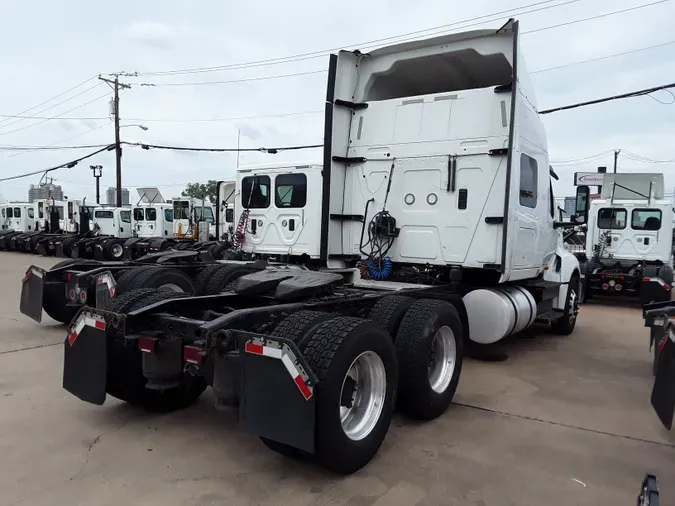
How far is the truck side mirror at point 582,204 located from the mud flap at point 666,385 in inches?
135

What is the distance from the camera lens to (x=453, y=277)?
641 centimetres

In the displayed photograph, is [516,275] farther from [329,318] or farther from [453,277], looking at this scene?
[329,318]

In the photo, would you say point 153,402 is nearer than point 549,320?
Yes

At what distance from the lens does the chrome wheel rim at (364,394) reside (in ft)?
11.8

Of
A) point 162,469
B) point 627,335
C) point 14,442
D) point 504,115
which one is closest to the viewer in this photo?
point 162,469

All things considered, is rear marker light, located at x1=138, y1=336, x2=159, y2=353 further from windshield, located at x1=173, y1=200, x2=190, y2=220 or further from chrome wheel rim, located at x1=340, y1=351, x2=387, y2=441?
windshield, located at x1=173, y1=200, x2=190, y2=220

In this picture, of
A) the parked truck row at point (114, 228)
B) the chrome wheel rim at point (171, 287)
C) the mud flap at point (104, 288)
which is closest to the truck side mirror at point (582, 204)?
the chrome wheel rim at point (171, 287)

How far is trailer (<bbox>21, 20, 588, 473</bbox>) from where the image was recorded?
3.31m

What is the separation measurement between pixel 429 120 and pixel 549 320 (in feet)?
11.7

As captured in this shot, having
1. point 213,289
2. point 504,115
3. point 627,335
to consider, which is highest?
point 504,115

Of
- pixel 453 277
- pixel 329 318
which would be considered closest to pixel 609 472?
pixel 329 318

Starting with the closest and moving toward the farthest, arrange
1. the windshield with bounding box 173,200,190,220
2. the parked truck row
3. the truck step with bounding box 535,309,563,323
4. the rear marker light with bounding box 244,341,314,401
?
the rear marker light with bounding box 244,341,314,401
the truck step with bounding box 535,309,563,323
the parked truck row
the windshield with bounding box 173,200,190,220

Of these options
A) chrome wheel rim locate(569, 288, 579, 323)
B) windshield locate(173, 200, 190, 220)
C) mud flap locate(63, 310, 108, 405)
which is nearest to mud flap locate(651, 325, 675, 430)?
mud flap locate(63, 310, 108, 405)

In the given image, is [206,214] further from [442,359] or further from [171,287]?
[442,359]
